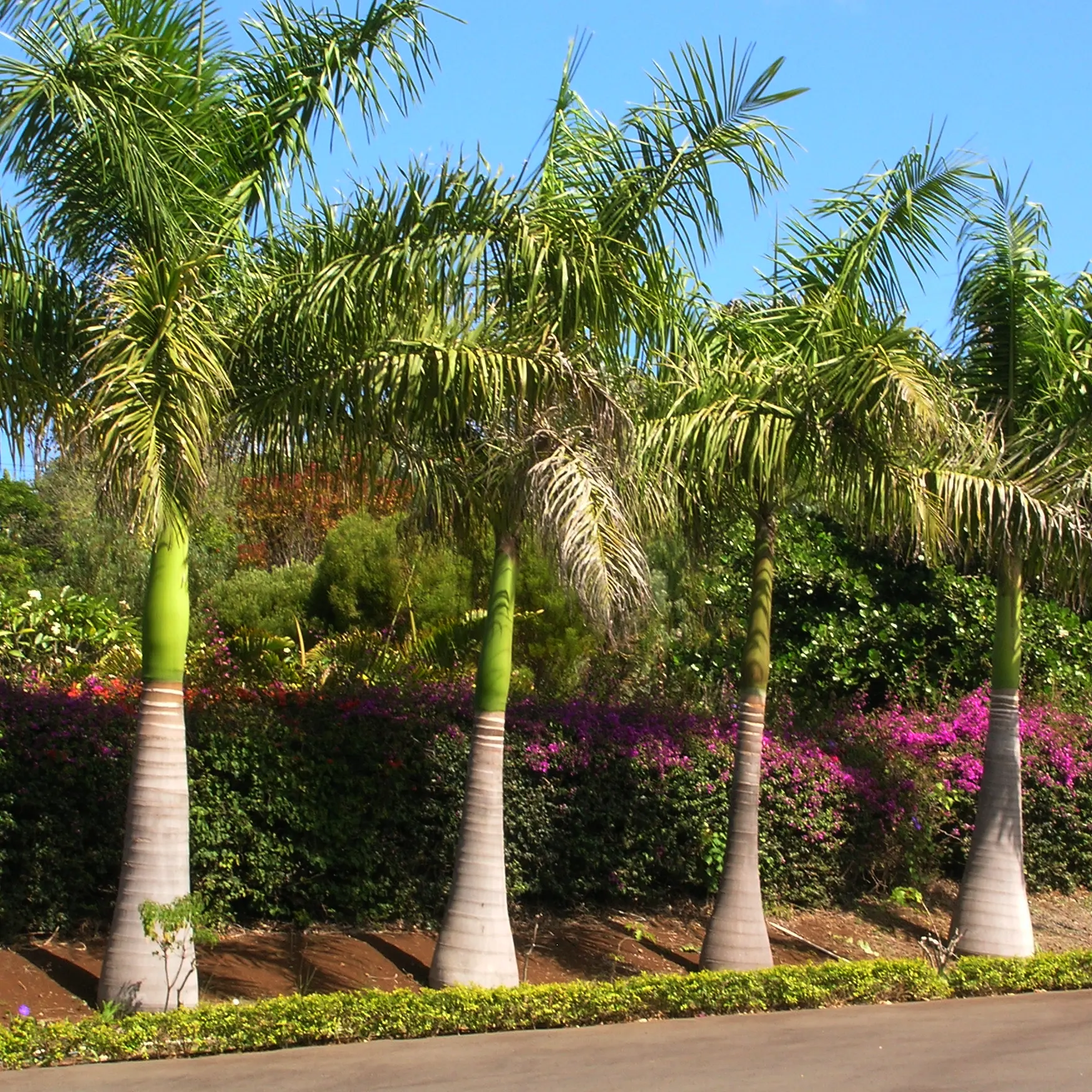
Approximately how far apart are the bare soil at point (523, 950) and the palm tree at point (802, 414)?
1017 mm

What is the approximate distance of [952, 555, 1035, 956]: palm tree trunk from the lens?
10680 millimetres

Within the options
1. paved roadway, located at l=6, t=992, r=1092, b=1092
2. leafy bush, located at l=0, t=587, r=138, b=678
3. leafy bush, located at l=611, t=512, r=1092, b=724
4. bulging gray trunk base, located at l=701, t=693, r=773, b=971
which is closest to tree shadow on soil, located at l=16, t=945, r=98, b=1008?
paved roadway, located at l=6, t=992, r=1092, b=1092

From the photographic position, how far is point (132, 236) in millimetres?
7914

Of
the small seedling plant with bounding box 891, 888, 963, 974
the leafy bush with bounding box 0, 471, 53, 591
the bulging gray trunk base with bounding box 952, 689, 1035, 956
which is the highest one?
the leafy bush with bounding box 0, 471, 53, 591

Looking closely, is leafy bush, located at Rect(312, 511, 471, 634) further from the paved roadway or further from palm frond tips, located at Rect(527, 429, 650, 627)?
the paved roadway

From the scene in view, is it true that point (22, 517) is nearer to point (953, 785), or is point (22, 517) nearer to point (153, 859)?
point (953, 785)

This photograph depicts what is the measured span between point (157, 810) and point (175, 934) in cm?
73

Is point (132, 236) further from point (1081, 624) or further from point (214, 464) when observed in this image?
point (1081, 624)

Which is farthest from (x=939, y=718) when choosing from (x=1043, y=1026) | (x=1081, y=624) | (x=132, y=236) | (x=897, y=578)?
(x=132, y=236)

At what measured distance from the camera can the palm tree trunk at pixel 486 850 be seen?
27.8 ft

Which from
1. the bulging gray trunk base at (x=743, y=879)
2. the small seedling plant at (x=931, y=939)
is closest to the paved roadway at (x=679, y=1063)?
the bulging gray trunk base at (x=743, y=879)

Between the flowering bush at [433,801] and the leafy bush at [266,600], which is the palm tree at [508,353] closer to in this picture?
the flowering bush at [433,801]

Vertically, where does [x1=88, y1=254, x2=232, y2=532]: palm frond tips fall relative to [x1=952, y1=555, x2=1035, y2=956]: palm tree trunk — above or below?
above

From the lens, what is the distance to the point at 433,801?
10.2 metres
